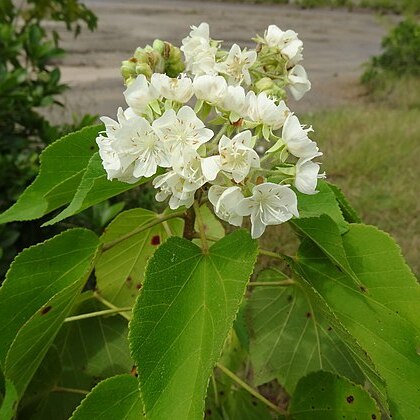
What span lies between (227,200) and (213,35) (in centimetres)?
742

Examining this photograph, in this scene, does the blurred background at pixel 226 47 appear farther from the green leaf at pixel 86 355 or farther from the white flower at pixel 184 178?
the white flower at pixel 184 178

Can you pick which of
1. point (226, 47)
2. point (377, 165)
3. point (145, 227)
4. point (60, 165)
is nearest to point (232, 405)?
point (145, 227)

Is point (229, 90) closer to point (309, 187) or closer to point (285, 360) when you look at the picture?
point (309, 187)

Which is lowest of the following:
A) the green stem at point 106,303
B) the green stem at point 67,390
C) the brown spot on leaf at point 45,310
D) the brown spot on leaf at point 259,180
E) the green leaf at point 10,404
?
the green stem at point 67,390

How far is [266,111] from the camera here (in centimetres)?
65

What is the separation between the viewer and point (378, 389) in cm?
60

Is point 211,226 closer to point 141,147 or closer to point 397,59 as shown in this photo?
point 141,147

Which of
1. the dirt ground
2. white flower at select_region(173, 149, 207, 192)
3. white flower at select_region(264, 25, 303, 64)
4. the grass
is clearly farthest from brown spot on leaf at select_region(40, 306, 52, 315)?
the dirt ground

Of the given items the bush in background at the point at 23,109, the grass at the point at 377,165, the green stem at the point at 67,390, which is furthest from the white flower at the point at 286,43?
the grass at the point at 377,165

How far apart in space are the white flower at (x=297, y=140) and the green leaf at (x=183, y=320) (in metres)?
0.10

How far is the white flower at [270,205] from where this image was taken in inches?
24.1

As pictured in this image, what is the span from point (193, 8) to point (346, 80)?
442cm

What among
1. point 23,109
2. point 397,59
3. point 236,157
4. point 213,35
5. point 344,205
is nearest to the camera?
point 236,157

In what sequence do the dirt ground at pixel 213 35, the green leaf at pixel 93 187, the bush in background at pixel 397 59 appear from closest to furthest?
the green leaf at pixel 93 187, the dirt ground at pixel 213 35, the bush in background at pixel 397 59
